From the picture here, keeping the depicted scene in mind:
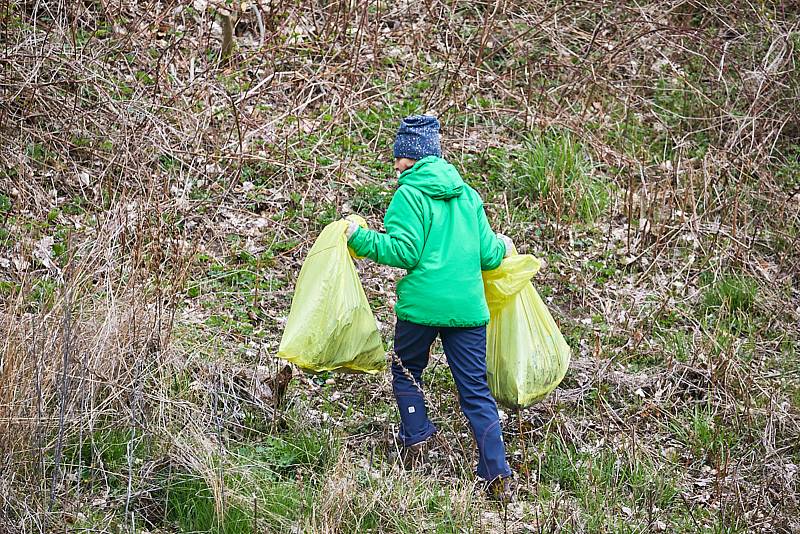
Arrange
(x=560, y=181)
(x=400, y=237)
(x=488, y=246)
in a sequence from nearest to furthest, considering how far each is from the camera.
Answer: (x=400, y=237), (x=488, y=246), (x=560, y=181)

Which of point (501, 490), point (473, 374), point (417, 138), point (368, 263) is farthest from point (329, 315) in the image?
point (368, 263)

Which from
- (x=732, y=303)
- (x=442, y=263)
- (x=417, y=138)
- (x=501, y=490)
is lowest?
(x=501, y=490)

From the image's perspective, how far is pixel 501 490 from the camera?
4.24m

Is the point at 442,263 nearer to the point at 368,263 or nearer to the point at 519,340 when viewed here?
the point at 519,340

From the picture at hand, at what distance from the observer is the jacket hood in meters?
4.18

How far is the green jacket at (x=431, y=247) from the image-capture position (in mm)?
4148

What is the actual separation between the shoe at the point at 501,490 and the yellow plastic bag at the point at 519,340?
44cm

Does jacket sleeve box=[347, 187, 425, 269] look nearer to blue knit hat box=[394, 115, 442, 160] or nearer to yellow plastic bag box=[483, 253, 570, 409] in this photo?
blue knit hat box=[394, 115, 442, 160]

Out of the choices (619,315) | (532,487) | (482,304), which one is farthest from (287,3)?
(532,487)

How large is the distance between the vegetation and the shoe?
0.27 feet

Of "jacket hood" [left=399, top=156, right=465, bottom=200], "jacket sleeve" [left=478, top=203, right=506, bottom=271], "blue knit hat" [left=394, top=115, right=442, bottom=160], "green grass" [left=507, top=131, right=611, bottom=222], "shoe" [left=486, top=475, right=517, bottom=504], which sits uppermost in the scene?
"blue knit hat" [left=394, top=115, right=442, bottom=160]

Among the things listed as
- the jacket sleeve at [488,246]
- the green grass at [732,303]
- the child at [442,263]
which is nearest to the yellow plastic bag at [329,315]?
the child at [442,263]

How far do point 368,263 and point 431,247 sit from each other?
2.04 meters

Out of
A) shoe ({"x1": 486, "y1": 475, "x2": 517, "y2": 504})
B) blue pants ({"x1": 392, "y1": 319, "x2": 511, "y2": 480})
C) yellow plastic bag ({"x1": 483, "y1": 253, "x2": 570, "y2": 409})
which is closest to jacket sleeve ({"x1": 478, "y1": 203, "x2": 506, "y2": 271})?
yellow plastic bag ({"x1": 483, "y1": 253, "x2": 570, "y2": 409})
